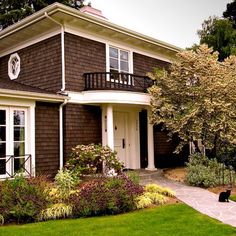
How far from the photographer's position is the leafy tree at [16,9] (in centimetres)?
2516

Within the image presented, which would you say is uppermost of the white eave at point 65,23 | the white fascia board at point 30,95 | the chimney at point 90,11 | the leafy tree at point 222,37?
the leafy tree at point 222,37

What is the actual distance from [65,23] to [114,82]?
2713mm

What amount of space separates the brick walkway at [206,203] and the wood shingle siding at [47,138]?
3815 millimetres

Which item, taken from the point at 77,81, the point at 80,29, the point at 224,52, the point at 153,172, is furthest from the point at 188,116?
the point at 224,52

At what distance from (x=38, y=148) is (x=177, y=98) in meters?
5.39

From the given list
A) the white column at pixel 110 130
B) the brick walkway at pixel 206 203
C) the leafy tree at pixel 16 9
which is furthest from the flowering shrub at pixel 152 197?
the leafy tree at pixel 16 9

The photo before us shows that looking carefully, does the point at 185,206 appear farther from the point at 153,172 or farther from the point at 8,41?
the point at 8,41

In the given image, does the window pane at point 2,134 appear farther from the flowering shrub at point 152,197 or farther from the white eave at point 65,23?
the flowering shrub at point 152,197

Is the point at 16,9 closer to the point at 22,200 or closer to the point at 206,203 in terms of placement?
the point at 22,200

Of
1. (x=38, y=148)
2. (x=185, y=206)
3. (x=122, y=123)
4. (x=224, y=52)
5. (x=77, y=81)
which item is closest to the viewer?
(x=185, y=206)

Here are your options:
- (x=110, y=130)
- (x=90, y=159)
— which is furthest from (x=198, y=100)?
(x=90, y=159)

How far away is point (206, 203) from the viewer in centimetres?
862

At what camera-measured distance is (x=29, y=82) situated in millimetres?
13492

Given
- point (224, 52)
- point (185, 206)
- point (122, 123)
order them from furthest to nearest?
point (224, 52)
point (122, 123)
point (185, 206)
